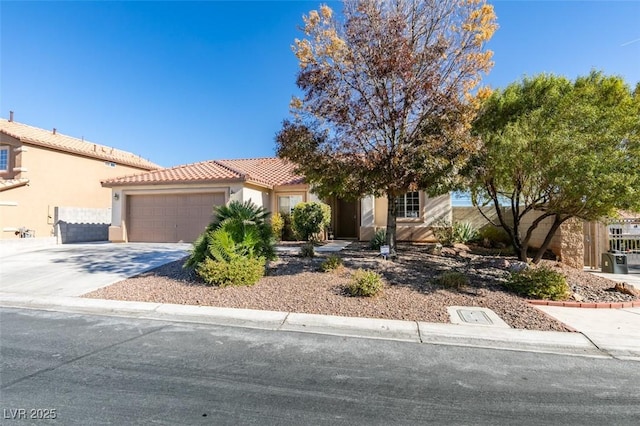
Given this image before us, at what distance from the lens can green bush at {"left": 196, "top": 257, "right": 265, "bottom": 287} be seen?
8.74 meters

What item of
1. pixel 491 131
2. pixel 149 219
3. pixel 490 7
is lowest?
pixel 149 219

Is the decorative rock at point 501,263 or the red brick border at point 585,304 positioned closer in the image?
the red brick border at point 585,304

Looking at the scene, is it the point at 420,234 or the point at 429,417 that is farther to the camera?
the point at 420,234

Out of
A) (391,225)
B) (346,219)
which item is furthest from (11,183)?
(391,225)

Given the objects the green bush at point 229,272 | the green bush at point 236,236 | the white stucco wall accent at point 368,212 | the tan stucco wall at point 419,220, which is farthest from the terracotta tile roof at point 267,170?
the green bush at point 229,272

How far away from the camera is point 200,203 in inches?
685

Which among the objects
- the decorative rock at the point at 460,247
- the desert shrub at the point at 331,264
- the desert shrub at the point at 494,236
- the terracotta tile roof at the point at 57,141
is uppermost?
the terracotta tile roof at the point at 57,141

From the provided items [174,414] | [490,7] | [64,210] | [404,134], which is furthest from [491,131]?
[64,210]

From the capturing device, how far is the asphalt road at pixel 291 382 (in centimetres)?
352

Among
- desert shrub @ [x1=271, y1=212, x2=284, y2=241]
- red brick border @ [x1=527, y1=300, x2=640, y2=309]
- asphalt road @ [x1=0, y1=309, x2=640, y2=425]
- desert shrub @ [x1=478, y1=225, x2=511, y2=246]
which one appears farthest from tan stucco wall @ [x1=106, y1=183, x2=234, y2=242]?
red brick border @ [x1=527, y1=300, x2=640, y2=309]

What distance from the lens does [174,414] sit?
11.5 ft

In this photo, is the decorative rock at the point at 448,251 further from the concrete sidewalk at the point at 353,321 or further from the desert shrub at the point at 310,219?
the concrete sidewalk at the point at 353,321

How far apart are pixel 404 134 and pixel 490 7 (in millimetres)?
3653

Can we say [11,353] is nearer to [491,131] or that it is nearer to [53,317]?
[53,317]
